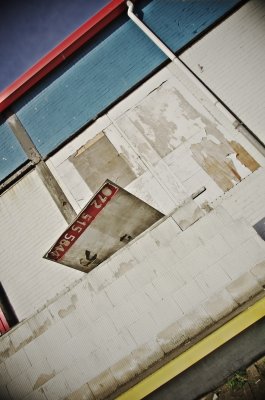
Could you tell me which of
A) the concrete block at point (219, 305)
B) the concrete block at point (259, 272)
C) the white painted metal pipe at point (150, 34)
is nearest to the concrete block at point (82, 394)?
the concrete block at point (219, 305)

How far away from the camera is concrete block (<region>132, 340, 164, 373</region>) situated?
488cm

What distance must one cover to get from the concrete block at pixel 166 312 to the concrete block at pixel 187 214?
1508 millimetres

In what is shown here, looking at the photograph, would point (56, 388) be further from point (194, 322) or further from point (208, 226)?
point (208, 226)

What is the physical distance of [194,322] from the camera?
15.9ft

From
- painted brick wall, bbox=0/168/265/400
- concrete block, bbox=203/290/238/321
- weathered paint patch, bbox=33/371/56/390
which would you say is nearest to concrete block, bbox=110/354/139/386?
painted brick wall, bbox=0/168/265/400

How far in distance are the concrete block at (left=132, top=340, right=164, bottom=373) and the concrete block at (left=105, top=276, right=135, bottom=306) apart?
959 mm

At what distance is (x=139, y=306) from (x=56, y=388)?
7.63 ft

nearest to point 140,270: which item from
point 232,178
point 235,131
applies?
point 232,178

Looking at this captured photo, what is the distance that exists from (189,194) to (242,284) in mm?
2133

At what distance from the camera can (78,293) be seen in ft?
18.5

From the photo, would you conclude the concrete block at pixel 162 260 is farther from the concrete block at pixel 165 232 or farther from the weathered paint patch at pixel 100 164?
the weathered paint patch at pixel 100 164

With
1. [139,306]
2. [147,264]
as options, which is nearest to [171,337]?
[139,306]

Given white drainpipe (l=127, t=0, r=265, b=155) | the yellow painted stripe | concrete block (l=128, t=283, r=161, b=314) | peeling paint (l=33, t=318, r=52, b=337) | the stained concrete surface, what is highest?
white drainpipe (l=127, t=0, r=265, b=155)

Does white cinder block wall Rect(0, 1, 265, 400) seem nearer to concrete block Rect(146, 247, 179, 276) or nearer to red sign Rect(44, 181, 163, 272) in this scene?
concrete block Rect(146, 247, 179, 276)
